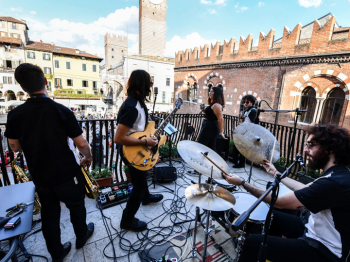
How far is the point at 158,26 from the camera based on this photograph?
139 ft

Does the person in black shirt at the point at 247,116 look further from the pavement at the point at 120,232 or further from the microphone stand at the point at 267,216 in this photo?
the microphone stand at the point at 267,216

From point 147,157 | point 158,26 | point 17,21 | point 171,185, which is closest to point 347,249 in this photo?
point 147,157

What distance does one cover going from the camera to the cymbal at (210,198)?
1.73 metres

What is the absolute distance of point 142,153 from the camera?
2.51 meters

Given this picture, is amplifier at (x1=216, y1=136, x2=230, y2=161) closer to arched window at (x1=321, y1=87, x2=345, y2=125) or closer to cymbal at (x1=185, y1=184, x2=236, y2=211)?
cymbal at (x1=185, y1=184, x2=236, y2=211)

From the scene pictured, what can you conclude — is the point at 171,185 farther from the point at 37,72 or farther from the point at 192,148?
the point at 37,72

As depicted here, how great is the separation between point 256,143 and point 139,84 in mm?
1915

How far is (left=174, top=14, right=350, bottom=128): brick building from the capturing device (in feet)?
29.1

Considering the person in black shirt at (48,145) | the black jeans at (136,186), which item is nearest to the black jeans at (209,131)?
the black jeans at (136,186)

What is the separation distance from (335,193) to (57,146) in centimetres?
251

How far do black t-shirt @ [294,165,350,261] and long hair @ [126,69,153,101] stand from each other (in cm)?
201

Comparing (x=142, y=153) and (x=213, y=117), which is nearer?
(x=142, y=153)

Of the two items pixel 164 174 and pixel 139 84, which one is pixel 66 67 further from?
pixel 139 84

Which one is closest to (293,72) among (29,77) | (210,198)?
(210,198)
